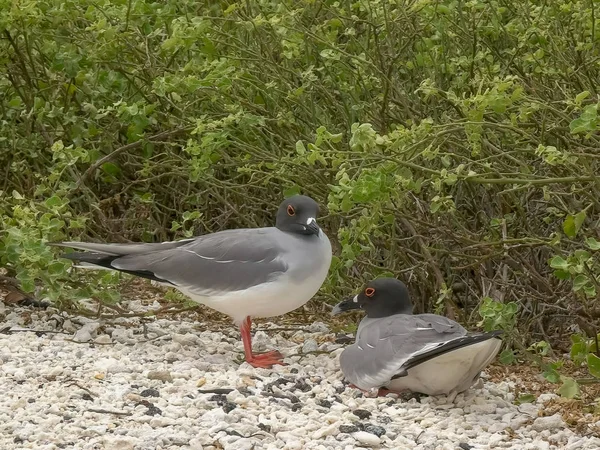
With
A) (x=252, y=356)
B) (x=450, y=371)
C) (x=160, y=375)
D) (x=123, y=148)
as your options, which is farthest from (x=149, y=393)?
(x=123, y=148)

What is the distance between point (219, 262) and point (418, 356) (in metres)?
1.34

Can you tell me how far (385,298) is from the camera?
238 inches

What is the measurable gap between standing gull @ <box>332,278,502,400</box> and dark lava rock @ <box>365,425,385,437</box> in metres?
0.33

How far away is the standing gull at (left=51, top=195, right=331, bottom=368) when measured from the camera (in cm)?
596

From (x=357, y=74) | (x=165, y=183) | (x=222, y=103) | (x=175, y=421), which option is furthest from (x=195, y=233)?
(x=175, y=421)

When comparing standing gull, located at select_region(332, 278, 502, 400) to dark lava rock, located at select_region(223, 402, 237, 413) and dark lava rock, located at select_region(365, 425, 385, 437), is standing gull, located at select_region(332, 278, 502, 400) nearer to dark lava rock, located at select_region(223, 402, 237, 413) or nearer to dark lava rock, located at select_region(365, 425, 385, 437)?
dark lava rock, located at select_region(365, 425, 385, 437)

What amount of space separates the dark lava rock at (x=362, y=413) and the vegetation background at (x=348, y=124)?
2.31ft

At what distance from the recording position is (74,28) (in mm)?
7262

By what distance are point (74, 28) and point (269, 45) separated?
1201 millimetres

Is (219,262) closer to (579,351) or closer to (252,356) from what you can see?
(252,356)

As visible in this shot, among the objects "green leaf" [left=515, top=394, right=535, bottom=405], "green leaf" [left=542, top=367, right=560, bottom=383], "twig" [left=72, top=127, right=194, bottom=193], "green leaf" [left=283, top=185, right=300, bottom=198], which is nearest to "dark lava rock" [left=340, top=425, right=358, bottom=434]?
"green leaf" [left=515, top=394, right=535, bottom=405]

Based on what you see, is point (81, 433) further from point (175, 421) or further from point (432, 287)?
point (432, 287)

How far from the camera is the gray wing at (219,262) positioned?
19.7 ft

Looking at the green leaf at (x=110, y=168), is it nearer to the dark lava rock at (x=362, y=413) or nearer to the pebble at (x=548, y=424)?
the dark lava rock at (x=362, y=413)
